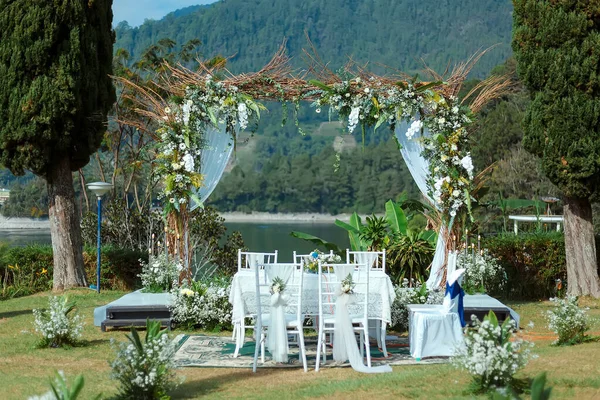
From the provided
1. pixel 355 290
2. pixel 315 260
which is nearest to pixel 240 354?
pixel 355 290

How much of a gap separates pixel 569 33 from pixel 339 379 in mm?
7332

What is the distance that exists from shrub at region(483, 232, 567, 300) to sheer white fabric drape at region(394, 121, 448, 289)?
303cm

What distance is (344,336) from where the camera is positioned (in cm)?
750

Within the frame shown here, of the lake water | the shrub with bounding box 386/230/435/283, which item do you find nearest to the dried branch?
the shrub with bounding box 386/230/435/283

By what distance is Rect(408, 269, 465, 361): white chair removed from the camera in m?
7.74

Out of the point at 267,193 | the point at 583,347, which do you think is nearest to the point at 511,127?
Answer: the point at 583,347

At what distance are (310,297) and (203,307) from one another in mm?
2161

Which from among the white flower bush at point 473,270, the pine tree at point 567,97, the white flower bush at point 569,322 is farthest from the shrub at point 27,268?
the white flower bush at point 569,322

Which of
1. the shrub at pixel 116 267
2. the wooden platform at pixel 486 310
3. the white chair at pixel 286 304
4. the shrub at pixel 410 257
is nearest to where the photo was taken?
the white chair at pixel 286 304

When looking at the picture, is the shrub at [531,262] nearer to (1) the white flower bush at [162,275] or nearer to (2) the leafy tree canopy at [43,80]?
(1) the white flower bush at [162,275]

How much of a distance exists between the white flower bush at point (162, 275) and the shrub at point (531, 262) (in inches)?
219

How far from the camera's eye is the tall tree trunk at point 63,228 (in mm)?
13477

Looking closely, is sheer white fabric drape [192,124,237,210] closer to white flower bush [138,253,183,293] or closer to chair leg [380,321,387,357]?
white flower bush [138,253,183,293]

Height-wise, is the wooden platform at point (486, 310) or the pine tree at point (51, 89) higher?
the pine tree at point (51, 89)
